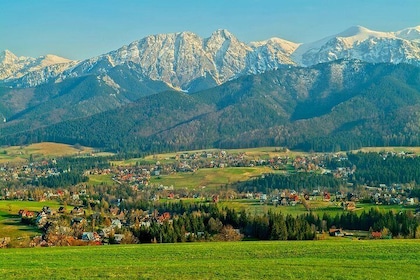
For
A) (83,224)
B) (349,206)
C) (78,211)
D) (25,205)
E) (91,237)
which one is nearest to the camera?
(91,237)

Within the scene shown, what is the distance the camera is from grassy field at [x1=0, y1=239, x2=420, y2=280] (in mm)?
31547

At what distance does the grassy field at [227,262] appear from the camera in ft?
104

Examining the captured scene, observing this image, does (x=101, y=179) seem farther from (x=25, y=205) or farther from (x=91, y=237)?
(x=91, y=237)

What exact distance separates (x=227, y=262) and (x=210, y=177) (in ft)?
475

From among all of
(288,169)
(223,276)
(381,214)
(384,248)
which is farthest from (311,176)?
(223,276)

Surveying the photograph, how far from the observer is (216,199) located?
132 metres

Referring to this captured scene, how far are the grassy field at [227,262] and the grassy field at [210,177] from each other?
121 meters

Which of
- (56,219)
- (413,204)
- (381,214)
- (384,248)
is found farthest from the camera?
(413,204)

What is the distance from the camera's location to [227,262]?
3553 cm

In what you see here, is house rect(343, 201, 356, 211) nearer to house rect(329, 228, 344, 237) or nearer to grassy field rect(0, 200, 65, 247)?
house rect(329, 228, 344, 237)

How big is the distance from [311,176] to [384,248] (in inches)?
5160

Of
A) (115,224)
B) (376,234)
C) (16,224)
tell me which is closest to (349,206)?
(376,234)

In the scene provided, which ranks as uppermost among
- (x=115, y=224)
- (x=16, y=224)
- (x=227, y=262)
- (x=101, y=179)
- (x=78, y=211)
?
(x=227, y=262)

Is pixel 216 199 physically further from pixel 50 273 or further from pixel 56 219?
pixel 50 273
